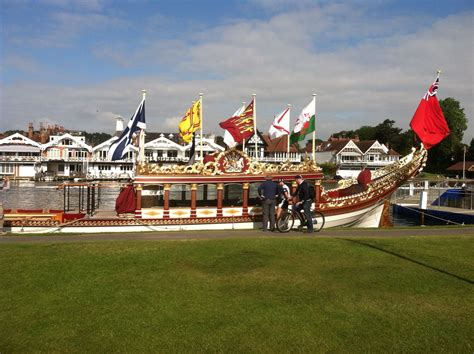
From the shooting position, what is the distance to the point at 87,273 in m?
8.71

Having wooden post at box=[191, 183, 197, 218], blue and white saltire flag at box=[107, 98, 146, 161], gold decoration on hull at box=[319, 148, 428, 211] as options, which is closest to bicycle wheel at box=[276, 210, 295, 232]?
wooden post at box=[191, 183, 197, 218]

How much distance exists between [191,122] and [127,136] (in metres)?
3.29

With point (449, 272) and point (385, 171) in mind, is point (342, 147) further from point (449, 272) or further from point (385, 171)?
point (449, 272)

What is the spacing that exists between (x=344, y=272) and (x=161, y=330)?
4189mm

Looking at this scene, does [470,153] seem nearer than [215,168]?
No

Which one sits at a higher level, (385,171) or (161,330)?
(385,171)

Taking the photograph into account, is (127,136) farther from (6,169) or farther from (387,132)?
(387,132)

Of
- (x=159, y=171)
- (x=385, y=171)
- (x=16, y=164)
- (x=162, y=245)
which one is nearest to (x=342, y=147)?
(x=16, y=164)

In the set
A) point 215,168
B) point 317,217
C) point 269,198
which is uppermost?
point 215,168

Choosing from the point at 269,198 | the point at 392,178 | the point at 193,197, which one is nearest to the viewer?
the point at 269,198

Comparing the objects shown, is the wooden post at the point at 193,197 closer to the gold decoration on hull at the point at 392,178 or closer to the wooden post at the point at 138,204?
the wooden post at the point at 138,204

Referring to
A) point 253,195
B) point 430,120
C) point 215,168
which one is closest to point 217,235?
point 215,168

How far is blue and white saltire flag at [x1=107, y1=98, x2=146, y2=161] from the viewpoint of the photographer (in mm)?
18797

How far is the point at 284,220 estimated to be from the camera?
629 inches
